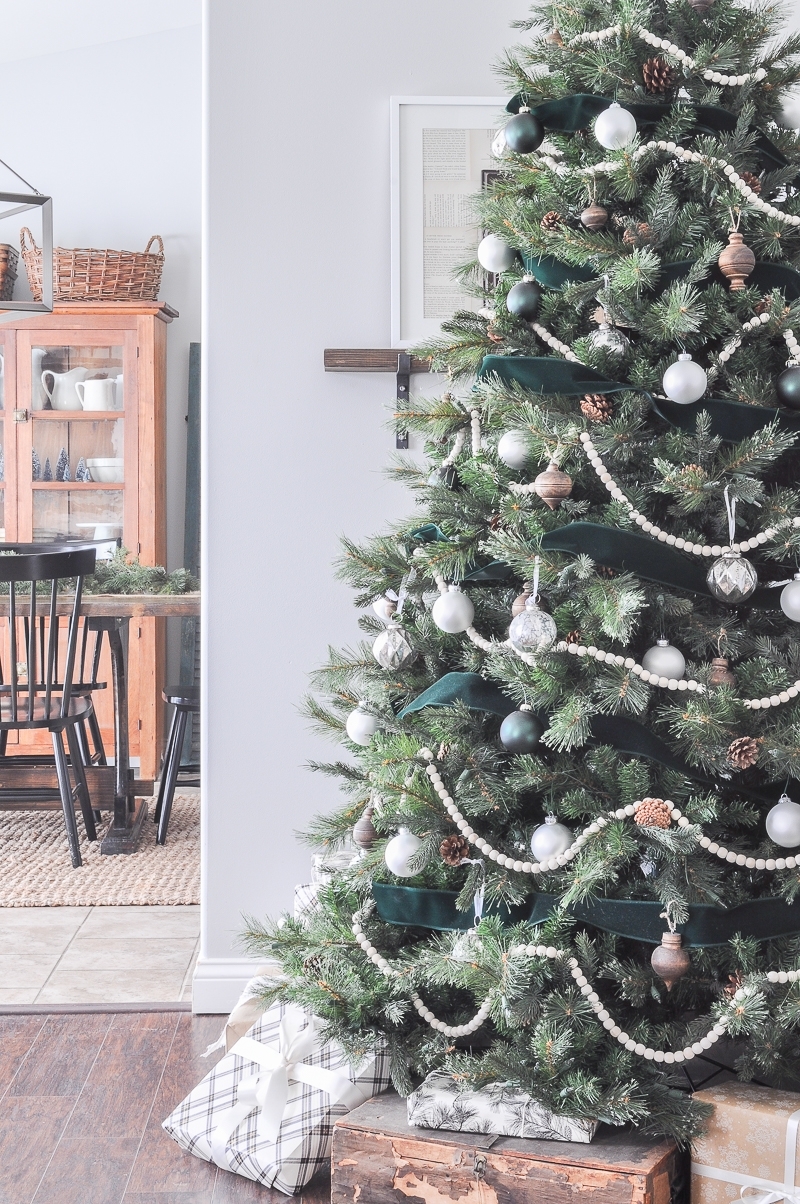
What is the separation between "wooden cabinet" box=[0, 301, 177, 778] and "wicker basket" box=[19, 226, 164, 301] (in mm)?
58

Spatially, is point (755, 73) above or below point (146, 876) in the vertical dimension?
above

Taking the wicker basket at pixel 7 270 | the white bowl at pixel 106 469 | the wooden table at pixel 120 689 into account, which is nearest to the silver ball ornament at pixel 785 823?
the wooden table at pixel 120 689

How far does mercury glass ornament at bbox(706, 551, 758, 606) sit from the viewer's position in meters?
1.24

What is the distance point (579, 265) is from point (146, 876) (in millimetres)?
2413

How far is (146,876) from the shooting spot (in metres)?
3.18

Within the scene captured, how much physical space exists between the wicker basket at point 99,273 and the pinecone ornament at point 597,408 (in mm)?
3376

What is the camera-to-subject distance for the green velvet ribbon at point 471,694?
1.34 meters

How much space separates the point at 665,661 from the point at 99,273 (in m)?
3.65

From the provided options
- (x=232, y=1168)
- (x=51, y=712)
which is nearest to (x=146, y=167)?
(x=51, y=712)

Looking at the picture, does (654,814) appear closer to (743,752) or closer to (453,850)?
(743,752)

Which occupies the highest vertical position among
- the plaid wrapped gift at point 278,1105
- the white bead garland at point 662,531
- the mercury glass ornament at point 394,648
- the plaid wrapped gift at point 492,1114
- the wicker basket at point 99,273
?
A: the wicker basket at point 99,273

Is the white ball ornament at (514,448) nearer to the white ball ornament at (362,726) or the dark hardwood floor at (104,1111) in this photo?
the white ball ornament at (362,726)

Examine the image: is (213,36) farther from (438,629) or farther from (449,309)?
(438,629)

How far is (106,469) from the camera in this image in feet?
14.6
